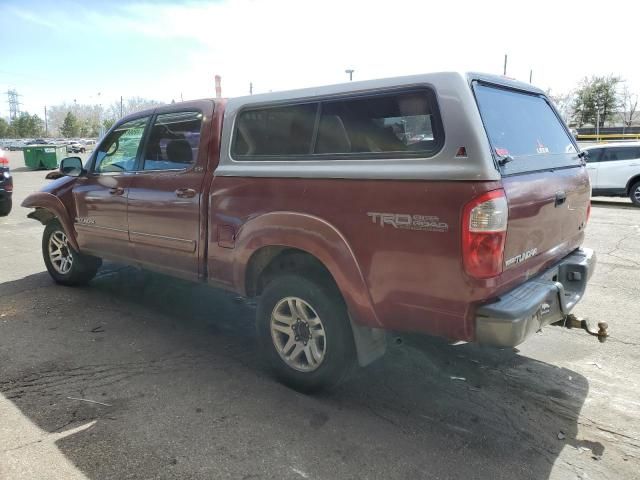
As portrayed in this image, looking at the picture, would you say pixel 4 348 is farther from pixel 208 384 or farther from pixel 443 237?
pixel 443 237

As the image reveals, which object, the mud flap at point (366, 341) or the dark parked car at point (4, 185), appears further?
the dark parked car at point (4, 185)

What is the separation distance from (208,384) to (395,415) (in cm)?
132

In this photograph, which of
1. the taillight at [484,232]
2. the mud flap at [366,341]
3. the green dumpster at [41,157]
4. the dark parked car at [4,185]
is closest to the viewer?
the taillight at [484,232]

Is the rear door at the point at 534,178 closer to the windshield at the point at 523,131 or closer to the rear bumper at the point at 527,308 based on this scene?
the windshield at the point at 523,131

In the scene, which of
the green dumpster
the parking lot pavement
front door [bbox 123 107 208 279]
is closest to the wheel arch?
the parking lot pavement

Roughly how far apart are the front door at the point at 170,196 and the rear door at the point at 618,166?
40.9 feet

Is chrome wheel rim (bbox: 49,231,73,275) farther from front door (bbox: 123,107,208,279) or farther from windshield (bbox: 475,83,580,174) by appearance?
windshield (bbox: 475,83,580,174)

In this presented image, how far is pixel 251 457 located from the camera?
2717mm

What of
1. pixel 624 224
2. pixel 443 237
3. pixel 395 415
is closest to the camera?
pixel 443 237

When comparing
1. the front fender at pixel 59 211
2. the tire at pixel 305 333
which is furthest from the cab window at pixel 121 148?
the tire at pixel 305 333

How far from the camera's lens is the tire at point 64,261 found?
573cm

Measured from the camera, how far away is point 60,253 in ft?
19.3

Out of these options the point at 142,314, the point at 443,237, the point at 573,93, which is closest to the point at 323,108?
the point at 443,237

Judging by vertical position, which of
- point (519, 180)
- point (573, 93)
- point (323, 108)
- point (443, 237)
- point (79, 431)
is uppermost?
point (573, 93)
